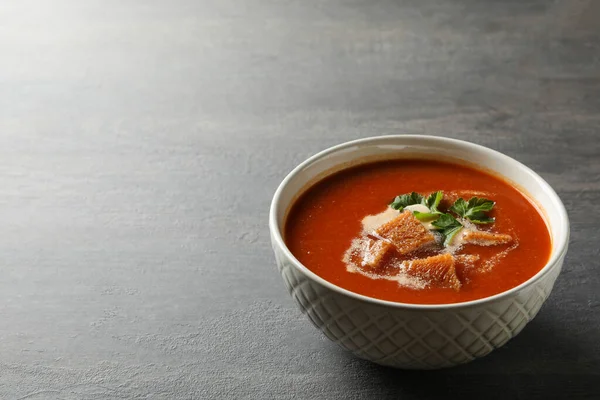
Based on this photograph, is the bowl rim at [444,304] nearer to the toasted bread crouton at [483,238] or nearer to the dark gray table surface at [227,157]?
the toasted bread crouton at [483,238]

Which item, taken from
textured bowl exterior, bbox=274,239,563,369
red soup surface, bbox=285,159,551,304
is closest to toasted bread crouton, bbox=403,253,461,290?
red soup surface, bbox=285,159,551,304

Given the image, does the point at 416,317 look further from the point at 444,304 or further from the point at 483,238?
the point at 483,238

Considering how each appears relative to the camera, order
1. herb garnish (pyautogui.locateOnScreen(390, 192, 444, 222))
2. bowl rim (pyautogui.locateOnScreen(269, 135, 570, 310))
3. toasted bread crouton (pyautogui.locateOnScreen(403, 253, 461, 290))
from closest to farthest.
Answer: bowl rim (pyautogui.locateOnScreen(269, 135, 570, 310))
toasted bread crouton (pyautogui.locateOnScreen(403, 253, 461, 290))
herb garnish (pyautogui.locateOnScreen(390, 192, 444, 222))

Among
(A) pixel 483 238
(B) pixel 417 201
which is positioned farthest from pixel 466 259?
(B) pixel 417 201

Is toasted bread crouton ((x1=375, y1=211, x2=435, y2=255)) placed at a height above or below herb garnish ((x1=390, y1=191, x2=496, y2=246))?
above

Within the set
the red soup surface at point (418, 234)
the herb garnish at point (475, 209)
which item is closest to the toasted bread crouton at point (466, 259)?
the red soup surface at point (418, 234)

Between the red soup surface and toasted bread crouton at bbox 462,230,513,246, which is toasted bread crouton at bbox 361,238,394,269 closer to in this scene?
the red soup surface

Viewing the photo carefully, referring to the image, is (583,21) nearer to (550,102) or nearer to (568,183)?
(550,102)

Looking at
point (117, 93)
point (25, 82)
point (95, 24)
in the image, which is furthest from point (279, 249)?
point (95, 24)

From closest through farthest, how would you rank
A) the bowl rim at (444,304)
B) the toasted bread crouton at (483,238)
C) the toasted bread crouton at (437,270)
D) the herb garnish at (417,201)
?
the bowl rim at (444,304) < the toasted bread crouton at (437,270) < the toasted bread crouton at (483,238) < the herb garnish at (417,201)
